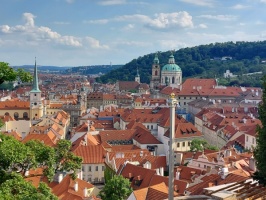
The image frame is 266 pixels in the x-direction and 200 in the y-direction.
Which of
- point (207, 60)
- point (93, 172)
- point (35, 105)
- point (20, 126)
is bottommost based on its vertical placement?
point (93, 172)

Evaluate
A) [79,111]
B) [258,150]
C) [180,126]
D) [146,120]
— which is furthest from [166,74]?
[258,150]

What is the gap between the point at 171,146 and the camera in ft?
48.5

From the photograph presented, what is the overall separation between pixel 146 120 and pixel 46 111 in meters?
30.5

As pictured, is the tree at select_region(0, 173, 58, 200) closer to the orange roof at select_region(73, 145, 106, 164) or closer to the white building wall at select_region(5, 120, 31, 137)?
the orange roof at select_region(73, 145, 106, 164)

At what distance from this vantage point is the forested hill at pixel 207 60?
159375 mm

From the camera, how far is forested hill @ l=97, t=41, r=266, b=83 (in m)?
159

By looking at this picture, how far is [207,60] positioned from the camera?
172500mm

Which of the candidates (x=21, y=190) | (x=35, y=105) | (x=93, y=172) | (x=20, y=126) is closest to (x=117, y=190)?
(x=93, y=172)

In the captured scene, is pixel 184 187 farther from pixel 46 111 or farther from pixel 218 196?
pixel 46 111

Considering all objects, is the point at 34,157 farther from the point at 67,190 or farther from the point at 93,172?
the point at 93,172

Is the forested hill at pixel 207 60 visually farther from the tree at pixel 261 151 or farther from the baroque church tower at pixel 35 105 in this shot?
the tree at pixel 261 151

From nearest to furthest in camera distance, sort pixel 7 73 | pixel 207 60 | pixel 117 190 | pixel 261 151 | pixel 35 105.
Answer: pixel 7 73, pixel 261 151, pixel 117 190, pixel 35 105, pixel 207 60

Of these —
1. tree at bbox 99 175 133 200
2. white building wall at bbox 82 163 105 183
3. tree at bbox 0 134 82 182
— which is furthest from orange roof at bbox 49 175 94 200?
tree at bbox 0 134 82 182

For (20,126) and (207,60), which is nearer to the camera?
(20,126)
